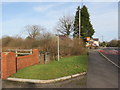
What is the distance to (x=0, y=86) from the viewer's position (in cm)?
664

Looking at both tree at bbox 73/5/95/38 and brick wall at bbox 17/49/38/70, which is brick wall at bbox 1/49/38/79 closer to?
brick wall at bbox 17/49/38/70

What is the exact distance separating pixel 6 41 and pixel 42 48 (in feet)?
43.3

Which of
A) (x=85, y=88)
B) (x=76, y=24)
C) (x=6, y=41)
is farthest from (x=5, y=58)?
(x=76, y=24)

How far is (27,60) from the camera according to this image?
1125cm

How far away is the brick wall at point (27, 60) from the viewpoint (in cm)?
986

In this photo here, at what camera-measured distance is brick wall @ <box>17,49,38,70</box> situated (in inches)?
388

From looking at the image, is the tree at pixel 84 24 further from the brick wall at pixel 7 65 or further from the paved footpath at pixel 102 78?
the brick wall at pixel 7 65

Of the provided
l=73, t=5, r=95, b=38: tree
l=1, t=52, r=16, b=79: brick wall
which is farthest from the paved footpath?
l=73, t=5, r=95, b=38: tree

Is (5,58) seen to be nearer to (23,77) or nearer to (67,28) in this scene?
(23,77)

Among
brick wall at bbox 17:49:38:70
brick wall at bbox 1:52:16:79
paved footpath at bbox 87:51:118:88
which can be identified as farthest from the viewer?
brick wall at bbox 17:49:38:70

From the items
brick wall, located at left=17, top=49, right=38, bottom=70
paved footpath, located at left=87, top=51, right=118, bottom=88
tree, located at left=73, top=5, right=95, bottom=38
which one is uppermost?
tree, located at left=73, top=5, right=95, bottom=38

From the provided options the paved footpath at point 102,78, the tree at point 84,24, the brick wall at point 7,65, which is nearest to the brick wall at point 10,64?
the brick wall at point 7,65

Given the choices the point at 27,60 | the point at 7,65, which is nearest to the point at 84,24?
the point at 27,60

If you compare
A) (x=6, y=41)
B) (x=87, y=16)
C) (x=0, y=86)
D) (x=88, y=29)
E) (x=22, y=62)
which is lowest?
(x=0, y=86)
